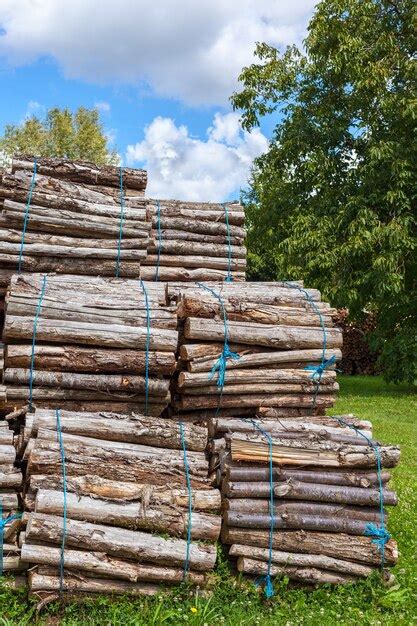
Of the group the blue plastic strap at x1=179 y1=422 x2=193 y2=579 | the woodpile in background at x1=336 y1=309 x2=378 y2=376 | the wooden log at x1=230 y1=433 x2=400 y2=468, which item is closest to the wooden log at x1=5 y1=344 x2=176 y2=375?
the blue plastic strap at x1=179 y1=422 x2=193 y2=579

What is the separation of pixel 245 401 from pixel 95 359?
1527mm

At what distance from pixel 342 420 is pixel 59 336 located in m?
2.86

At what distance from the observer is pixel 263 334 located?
7328 millimetres

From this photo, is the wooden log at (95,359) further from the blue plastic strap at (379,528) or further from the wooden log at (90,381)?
the blue plastic strap at (379,528)

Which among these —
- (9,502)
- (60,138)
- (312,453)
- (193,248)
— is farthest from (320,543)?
(60,138)

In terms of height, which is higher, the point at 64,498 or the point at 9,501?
the point at 64,498

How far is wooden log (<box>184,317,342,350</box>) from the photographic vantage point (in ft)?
23.4

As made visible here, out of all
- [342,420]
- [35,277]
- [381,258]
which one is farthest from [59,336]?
[381,258]

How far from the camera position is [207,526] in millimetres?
6145

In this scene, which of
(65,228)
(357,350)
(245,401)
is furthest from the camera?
(357,350)

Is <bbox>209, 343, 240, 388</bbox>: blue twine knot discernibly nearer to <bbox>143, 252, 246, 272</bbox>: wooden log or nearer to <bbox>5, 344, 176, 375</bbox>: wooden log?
<bbox>5, 344, 176, 375</bbox>: wooden log

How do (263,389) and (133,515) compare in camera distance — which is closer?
(133,515)

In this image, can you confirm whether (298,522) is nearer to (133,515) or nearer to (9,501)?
(133,515)

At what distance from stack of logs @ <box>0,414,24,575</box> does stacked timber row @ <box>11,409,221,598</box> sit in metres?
0.12
